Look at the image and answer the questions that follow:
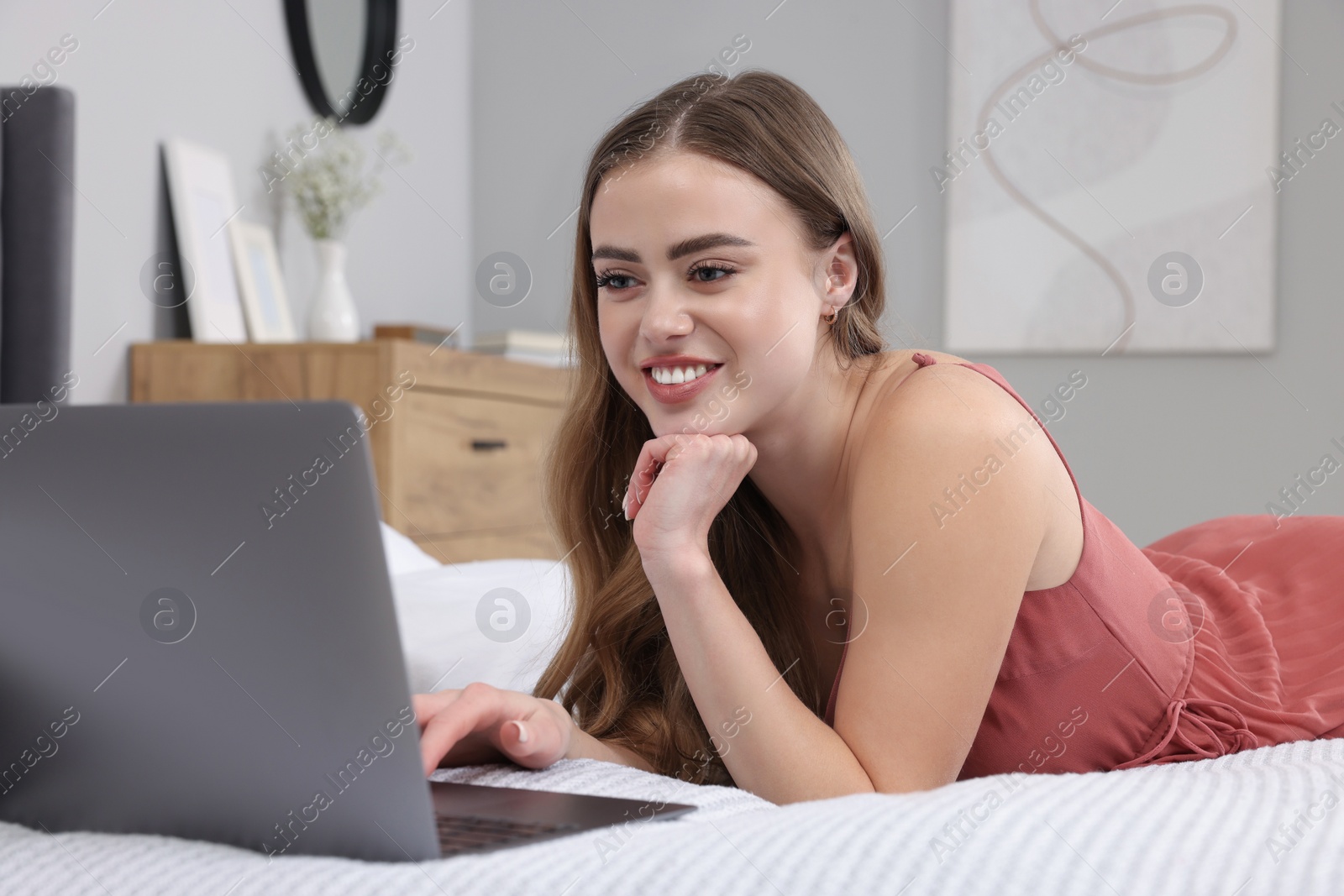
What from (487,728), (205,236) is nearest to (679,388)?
(487,728)

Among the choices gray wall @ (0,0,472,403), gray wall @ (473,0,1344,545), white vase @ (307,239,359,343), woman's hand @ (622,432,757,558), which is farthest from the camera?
gray wall @ (473,0,1344,545)

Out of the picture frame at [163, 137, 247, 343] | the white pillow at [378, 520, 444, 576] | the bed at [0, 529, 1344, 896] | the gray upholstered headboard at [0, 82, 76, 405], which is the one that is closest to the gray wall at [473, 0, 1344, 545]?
the picture frame at [163, 137, 247, 343]

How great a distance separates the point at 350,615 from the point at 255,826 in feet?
0.56

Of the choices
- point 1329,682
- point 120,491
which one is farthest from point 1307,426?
point 120,491

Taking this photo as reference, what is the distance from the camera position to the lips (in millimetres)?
1090

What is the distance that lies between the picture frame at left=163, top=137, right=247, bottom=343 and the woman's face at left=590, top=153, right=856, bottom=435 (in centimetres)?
151

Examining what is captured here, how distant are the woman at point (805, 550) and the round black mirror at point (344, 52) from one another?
1.90 m

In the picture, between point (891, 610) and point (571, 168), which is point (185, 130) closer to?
point (571, 168)

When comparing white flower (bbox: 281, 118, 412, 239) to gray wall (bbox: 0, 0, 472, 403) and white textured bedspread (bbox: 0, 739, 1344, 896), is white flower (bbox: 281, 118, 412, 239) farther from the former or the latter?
white textured bedspread (bbox: 0, 739, 1344, 896)

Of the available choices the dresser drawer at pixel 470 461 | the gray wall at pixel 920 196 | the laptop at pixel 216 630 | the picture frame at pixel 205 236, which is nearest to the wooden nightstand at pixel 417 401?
the dresser drawer at pixel 470 461

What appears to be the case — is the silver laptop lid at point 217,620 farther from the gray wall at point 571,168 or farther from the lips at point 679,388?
the gray wall at point 571,168

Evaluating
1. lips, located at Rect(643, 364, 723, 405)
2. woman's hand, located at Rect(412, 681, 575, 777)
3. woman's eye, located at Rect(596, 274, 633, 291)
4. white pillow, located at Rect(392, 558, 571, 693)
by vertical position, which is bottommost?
white pillow, located at Rect(392, 558, 571, 693)

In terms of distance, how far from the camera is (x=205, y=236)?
7.92 feet

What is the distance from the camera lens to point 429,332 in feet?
8.68
